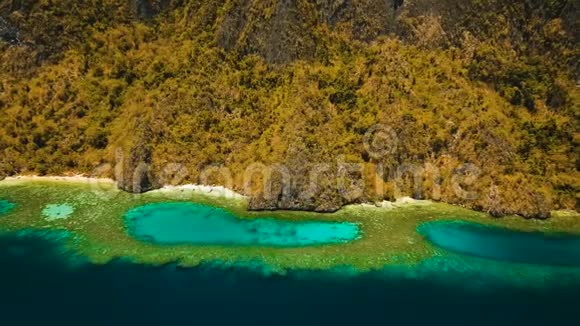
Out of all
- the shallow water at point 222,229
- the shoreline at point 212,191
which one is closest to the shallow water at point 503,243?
the shoreline at point 212,191

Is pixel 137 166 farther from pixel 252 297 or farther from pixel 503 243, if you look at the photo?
pixel 503 243

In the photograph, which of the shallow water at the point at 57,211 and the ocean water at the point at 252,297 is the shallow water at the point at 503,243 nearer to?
the ocean water at the point at 252,297

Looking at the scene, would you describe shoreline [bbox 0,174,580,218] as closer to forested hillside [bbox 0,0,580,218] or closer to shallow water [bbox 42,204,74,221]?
forested hillside [bbox 0,0,580,218]

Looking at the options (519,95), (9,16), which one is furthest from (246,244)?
(9,16)

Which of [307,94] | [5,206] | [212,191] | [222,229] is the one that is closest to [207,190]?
[212,191]

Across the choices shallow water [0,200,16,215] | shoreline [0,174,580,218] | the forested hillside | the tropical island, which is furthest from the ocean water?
the forested hillside

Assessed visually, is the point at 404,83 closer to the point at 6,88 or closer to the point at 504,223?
the point at 504,223
